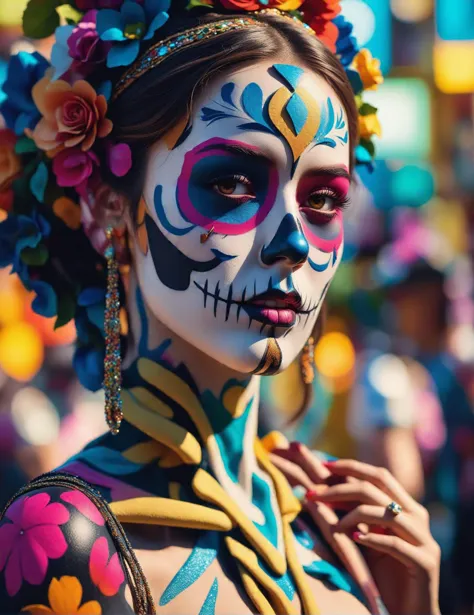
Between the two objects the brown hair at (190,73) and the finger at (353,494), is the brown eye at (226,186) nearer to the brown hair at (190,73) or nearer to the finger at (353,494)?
the brown hair at (190,73)

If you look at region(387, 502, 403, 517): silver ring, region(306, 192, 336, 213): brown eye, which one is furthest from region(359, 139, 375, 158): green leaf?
region(387, 502, 403, 517): silver ring

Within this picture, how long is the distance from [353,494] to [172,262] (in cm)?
79

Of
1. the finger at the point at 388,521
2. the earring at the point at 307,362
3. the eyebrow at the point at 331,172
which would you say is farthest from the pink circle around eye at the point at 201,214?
the finger at the point at 388,521

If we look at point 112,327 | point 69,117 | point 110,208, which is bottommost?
point 112,327

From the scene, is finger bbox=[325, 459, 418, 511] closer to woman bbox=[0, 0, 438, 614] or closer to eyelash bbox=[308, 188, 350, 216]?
woman bbox=[0, 0, 438, 614]

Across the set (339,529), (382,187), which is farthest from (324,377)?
(339,529)

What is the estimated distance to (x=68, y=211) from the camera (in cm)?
248

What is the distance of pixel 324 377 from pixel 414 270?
1032 mm

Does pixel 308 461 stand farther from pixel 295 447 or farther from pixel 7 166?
pixel 7 166

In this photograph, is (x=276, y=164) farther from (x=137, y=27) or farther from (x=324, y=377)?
(x=324, y=377)

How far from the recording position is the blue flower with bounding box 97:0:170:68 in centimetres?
229

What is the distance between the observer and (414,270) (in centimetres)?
606

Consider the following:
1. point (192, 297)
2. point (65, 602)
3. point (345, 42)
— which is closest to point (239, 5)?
point (345, 42)

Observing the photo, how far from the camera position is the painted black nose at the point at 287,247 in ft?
6.90
